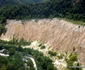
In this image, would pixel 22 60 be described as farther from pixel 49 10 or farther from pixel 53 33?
pixel 49 10

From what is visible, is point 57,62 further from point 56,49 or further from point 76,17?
point 76,17

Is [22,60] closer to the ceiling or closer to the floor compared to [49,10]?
closer to the floor

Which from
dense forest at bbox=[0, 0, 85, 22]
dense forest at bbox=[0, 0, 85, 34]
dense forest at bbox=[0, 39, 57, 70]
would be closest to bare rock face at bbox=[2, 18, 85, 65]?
dense forest at bbox=[0, 0, 85, 34]

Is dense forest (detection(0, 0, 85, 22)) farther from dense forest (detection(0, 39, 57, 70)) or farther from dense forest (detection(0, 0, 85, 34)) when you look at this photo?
dense forest (detection(0, 39, 57, 70))

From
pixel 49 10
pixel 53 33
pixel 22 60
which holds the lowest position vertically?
pixel 22 60

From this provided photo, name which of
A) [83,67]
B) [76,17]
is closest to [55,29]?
[76,17]

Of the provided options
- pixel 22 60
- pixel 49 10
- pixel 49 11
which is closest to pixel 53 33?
pixel 49 11

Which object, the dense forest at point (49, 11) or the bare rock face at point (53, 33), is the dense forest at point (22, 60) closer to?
the bare rock face at point (53, 33)

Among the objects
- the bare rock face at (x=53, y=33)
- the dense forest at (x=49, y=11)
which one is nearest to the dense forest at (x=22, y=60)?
the bare rock face at (x=53, y=33)

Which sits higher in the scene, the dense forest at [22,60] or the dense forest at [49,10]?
the dense forest at [49,10]
